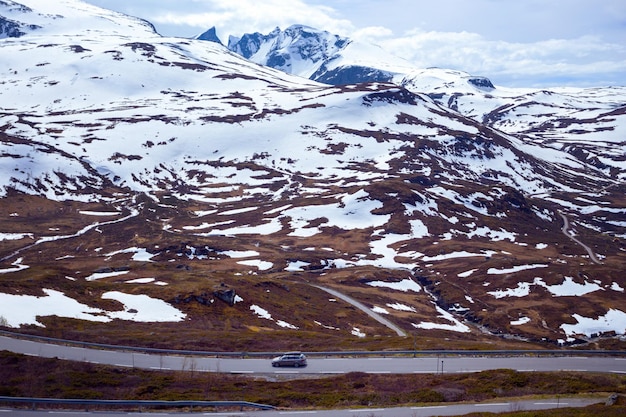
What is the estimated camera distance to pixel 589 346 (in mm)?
90375

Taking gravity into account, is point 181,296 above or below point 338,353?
below

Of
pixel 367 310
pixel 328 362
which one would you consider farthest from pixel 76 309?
pixel 367 310

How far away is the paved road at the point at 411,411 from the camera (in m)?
33.2

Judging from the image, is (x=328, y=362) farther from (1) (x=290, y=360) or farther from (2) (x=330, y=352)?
(1) (x=290, y=360)

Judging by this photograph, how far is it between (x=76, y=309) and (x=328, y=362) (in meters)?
35.9

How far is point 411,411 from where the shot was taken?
116 ft

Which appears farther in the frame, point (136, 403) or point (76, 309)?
point (76, 309)

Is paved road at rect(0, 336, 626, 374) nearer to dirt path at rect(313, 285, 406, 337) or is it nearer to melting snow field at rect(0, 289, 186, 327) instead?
melting snow field at rect(0, 289, 186, 327)

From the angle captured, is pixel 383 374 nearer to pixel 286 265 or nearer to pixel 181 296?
pixel 181 296

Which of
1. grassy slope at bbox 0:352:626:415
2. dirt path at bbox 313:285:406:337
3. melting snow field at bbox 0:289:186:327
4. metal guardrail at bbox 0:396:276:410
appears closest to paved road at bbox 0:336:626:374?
grassy slope at bbox 0:352:626:415

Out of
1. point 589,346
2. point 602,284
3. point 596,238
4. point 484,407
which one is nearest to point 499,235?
point 596,238

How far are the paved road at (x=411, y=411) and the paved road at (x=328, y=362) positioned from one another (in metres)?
10.5

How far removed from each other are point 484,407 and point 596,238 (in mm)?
182812

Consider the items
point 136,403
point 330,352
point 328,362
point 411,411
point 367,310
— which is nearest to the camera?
point 136,403
